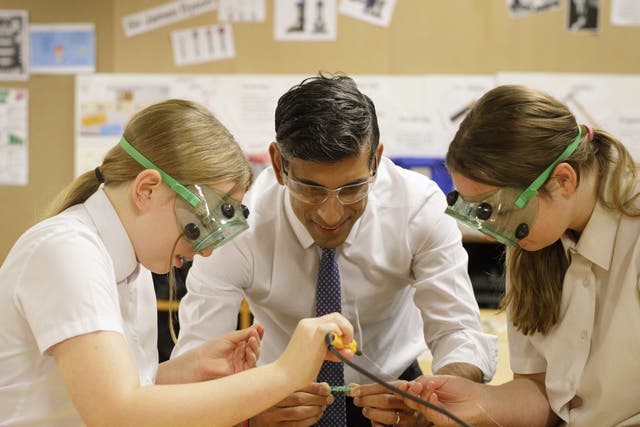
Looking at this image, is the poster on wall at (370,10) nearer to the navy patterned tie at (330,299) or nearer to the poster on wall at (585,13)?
the poster on wall at (585,13)

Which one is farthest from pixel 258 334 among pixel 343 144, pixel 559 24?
pixel 559 24

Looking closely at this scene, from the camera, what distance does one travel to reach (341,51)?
4180 millimetres

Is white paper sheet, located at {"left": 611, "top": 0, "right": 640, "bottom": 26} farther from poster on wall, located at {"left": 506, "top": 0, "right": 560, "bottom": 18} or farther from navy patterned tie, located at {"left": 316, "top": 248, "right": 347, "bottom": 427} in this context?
navy patterned tie, located at {"left": 316, "top": 248, "right": 347, "bottom": 427}

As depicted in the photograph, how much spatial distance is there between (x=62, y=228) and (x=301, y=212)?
2.42ft

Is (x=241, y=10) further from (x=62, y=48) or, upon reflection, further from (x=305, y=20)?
(x=62, y=48)

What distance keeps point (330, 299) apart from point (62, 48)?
120 inches

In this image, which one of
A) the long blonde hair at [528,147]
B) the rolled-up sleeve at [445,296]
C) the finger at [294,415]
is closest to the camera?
the long blonde hair at [528,147]

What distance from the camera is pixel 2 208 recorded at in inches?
177

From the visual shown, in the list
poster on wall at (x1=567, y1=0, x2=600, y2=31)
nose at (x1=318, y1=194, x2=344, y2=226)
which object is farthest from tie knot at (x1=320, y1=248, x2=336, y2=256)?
poster on wall at (x1=567, y1=0, x2=600, y2=31)

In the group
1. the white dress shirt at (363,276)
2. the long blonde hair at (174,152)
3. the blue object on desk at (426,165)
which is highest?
the long blonde hair at (174,152)

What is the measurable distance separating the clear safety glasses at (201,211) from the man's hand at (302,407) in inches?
18.2

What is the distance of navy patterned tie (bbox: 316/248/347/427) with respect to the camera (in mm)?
1996

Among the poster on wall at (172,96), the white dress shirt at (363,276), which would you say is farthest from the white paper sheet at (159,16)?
the white dress shirt at (363,276)

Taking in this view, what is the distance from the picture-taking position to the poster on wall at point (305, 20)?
13.7 ft
